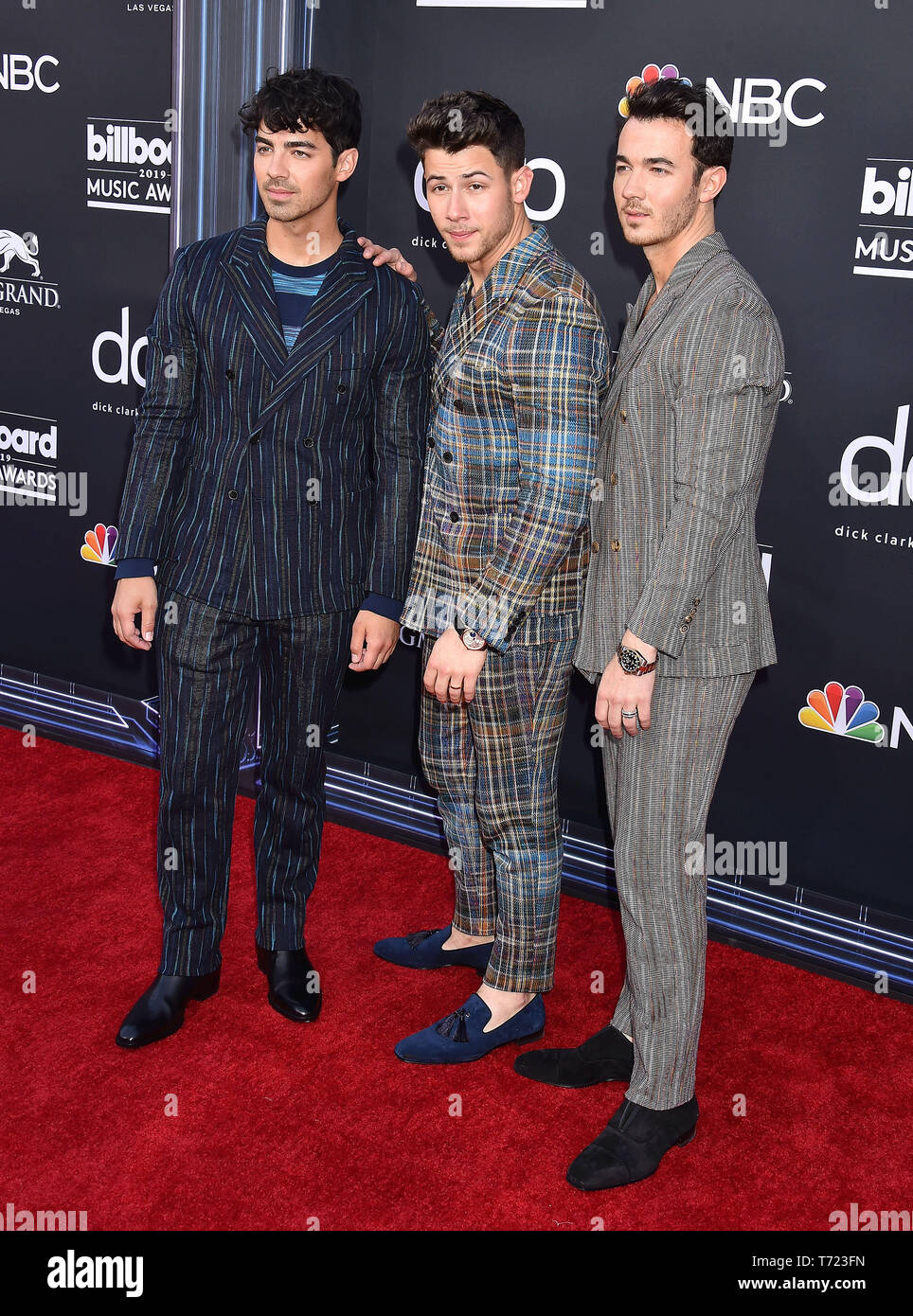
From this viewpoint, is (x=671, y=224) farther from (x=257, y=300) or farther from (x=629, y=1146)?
(x=629, y=1146)

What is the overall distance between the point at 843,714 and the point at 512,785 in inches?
44.3

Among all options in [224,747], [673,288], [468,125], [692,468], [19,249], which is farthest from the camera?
[19,249]

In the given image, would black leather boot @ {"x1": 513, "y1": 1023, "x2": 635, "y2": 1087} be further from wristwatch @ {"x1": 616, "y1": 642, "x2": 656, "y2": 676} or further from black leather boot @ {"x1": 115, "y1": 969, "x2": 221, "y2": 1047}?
wristwatch @ {"x1": 616, "y1": 642, "x2": 656, "y2": 676}

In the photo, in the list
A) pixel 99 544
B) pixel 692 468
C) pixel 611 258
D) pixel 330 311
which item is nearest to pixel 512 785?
pixel 692 468

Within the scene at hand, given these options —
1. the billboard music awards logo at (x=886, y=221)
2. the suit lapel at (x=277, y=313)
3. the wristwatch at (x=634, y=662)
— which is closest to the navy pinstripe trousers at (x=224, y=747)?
the suit lapel at (x=277, y=313)

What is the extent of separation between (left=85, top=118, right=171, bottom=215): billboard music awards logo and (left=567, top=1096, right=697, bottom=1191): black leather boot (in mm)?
3063

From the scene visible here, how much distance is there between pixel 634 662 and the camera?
2.39m

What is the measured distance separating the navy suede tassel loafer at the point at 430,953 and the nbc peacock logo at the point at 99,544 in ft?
6.45

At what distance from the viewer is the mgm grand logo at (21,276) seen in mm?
4578

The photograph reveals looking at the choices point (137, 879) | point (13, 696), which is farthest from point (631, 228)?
point (13, 696)

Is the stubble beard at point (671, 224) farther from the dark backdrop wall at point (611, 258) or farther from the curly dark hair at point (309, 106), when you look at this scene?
the dark backdrop wall at point (611, 258)

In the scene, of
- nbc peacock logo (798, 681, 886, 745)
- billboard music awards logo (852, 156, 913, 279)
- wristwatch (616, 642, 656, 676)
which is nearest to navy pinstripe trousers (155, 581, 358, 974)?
wristwatch (616, 642, 656, 676)
